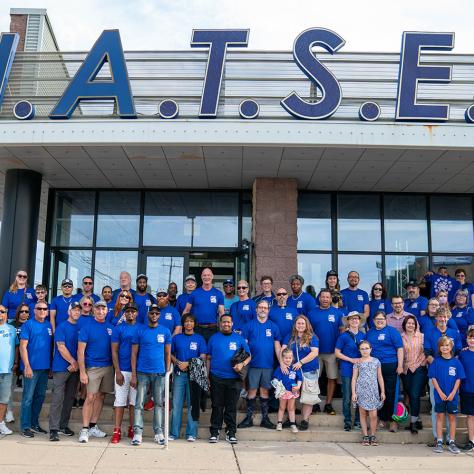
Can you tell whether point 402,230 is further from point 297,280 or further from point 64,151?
point 64,151

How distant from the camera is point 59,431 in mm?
7262

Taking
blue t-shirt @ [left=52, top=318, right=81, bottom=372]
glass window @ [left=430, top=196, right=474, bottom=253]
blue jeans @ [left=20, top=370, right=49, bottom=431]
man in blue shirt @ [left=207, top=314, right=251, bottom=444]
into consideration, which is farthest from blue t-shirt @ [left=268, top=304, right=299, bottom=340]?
glass window @ [left=430, top=196, right=474, bottom=253]

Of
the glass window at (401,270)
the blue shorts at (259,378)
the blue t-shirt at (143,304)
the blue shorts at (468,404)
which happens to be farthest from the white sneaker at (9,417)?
the glass window at (401,270)

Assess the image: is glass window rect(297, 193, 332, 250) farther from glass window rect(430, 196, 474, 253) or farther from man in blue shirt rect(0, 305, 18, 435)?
man in blue shirt rect(0, 305, 18, 435)

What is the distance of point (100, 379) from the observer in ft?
23.4

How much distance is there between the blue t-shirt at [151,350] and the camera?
22.7 ft

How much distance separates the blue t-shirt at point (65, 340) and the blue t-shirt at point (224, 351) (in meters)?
1.87

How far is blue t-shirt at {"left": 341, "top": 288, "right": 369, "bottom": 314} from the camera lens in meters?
9.42

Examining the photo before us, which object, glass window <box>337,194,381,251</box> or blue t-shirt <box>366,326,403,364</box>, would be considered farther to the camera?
glass window <box>337,194,381,251</box>

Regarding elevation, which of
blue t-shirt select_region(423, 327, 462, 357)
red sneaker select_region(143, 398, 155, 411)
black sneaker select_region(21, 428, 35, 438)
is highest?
blue t-shirt select_region(423, 327, 462, 357)

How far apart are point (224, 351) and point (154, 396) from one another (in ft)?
3.64

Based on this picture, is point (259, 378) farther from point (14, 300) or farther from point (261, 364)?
point (14, 300)

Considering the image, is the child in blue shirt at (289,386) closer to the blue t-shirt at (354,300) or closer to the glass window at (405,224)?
the blue t-shirt at (354,300)

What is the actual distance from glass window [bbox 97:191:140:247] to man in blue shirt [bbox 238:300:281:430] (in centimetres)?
596
